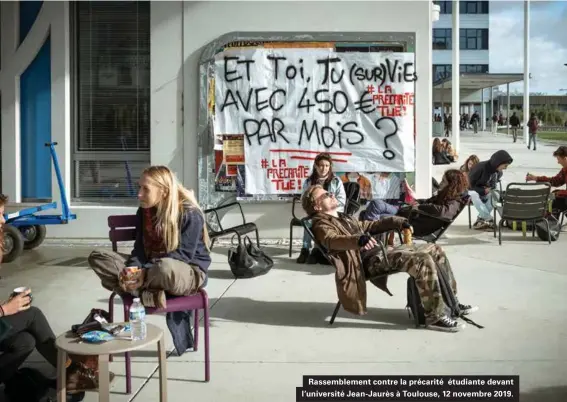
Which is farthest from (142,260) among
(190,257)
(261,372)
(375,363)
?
(375,363)

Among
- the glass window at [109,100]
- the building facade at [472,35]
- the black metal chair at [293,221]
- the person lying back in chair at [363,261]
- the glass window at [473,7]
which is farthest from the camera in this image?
the glass window at [473,7]

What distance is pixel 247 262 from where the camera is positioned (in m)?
7.76

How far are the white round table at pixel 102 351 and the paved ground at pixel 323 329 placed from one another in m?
0.55

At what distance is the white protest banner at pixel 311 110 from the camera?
9.87 metres

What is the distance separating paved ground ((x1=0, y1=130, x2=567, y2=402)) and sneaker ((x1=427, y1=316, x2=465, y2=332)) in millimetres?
69

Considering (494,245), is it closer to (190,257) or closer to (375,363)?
(375,363)

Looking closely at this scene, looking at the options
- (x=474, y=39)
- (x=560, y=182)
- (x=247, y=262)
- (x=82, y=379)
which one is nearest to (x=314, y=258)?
(x=247, y=262)

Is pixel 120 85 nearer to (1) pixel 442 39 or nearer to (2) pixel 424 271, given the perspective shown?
(2) pixel 424 271

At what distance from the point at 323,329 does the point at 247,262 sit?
2.22m

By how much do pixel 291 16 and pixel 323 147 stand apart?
6.12 ft

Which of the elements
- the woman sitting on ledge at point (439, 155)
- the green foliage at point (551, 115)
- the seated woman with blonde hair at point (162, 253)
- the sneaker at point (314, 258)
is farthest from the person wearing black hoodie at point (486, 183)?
the green foliage at point (551, 115)

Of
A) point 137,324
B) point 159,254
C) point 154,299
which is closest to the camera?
point 137,324

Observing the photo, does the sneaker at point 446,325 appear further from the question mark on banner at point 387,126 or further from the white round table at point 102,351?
the question mark on banner at point 387,126

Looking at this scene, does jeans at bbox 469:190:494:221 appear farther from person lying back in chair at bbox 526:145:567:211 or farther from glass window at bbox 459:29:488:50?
glass window at bbox 459:29:488:50
